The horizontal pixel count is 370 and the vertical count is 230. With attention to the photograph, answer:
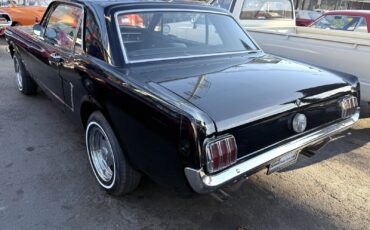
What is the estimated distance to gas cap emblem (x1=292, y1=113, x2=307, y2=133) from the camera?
263 centimetres

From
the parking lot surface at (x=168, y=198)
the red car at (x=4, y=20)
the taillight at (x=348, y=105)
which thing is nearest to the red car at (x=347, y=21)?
the parking lot surface at (x=168, y=198)

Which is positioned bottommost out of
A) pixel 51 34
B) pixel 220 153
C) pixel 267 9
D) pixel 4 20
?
pixel 220 153

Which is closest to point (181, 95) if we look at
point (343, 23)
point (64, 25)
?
point (64, 25)

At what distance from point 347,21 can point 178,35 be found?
185 inches

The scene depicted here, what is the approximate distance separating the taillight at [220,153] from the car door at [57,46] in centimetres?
197

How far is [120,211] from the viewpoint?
2984 millimetres

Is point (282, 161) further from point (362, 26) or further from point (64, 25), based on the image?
point (362, 26)

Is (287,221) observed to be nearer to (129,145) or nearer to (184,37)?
(129,145)

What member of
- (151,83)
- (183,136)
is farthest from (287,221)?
(151,83)

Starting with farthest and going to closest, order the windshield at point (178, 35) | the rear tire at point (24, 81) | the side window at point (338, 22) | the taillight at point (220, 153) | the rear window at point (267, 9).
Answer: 1. the rear window at point (267, 9)
2. the side window at point (338, 22)
3. the rear tire at point (24, 81)
4. the windshield at point (178, 35)
5. the taillight at point (220, 153)

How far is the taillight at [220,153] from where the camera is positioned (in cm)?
218

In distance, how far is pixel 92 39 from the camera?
321 centimetres

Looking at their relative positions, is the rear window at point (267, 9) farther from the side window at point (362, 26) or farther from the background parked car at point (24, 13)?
the background parked car at point (24, 13)

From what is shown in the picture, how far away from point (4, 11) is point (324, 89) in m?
10.2
